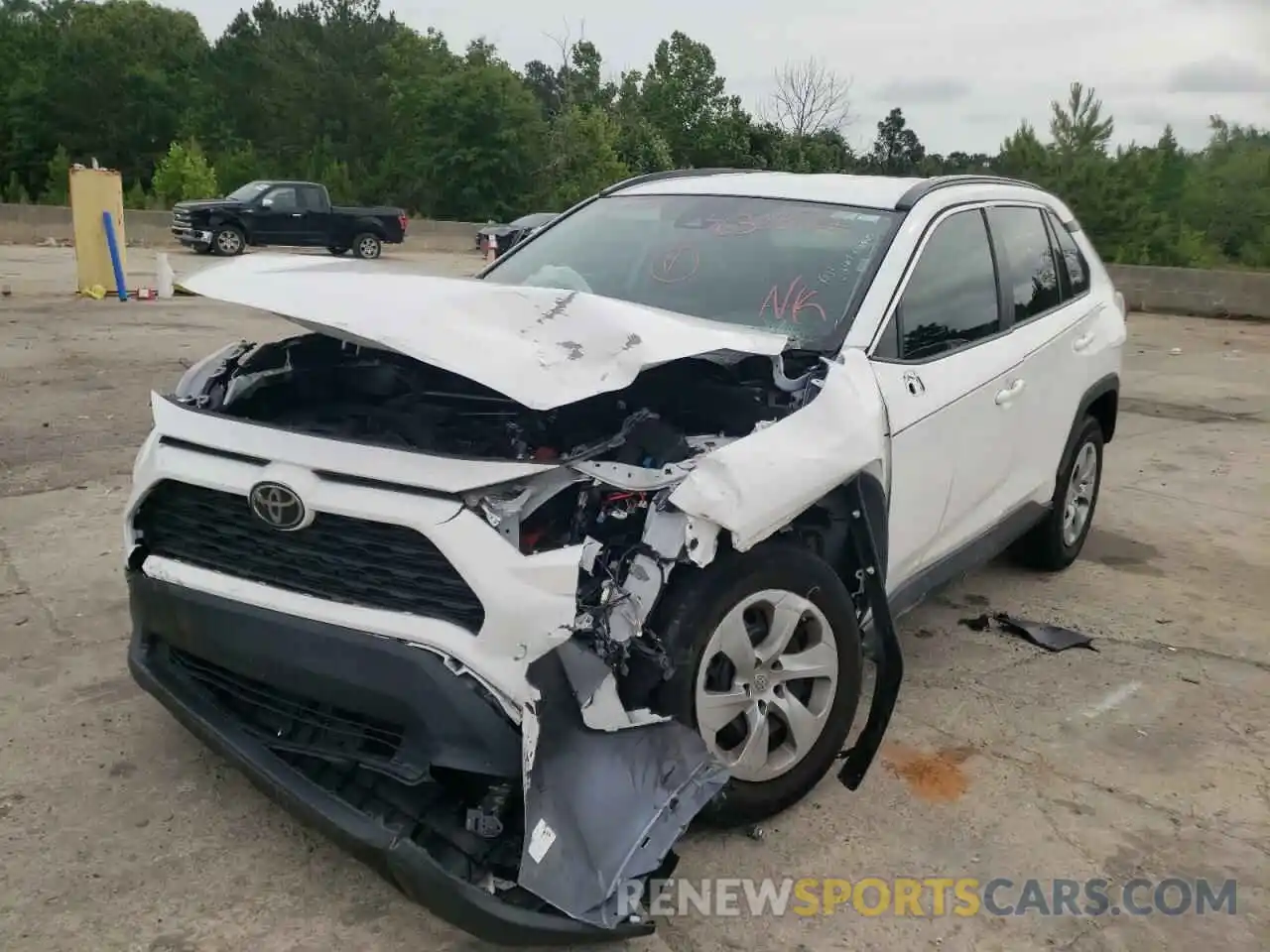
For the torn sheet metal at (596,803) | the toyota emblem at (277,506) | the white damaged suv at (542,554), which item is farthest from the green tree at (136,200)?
the torn sheet metal at (596,803)

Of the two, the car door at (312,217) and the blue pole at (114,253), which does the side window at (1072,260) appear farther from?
the car door at (312,217)

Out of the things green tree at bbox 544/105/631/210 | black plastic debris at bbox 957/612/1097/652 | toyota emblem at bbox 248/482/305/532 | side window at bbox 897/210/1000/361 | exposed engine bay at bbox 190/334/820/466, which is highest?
green tree at bbox 544/105/631/210

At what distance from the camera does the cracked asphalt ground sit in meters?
2.68

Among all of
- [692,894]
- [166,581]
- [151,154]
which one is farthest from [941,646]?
[151,154]

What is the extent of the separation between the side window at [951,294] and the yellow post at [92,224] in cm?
1407

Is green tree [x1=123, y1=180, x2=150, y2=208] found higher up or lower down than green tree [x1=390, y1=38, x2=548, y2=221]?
lower down

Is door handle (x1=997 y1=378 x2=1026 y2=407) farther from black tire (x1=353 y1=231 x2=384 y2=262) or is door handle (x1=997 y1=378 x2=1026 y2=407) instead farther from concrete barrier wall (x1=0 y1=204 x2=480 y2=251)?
concrete barrier wall (x1=0 y1=204 x2=480 y2=251)

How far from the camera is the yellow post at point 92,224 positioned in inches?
601

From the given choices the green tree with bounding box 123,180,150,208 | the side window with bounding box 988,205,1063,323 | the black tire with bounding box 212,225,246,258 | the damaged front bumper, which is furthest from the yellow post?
the green tree with bounding box 123,180,150,208

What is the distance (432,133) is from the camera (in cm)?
4275

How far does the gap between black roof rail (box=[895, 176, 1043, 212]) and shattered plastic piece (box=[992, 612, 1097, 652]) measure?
74.6 inches

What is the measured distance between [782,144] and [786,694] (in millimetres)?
39155

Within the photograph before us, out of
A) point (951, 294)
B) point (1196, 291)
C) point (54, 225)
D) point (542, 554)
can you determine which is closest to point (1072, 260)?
point (951, 294)

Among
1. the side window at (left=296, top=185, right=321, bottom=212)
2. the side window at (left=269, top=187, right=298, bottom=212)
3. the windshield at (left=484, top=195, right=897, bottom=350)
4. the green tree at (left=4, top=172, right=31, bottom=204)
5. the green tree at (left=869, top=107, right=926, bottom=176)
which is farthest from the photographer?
the green tree at (left=869, top=107, right=926, bottom=176)
